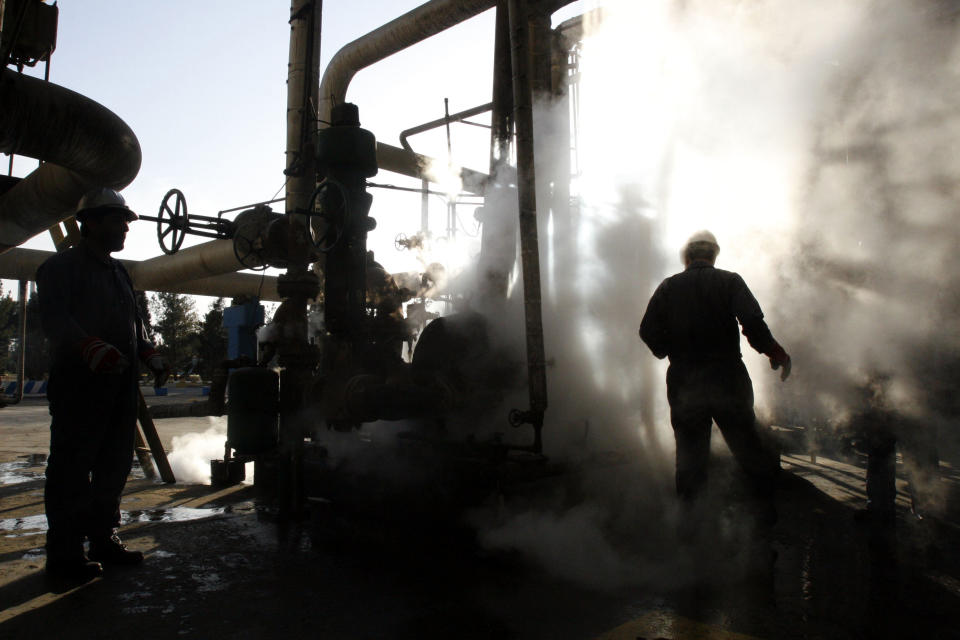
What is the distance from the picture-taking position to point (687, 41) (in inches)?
227

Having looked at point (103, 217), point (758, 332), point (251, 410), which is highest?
point (103, 217)

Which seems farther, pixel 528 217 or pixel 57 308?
pixel 528 217

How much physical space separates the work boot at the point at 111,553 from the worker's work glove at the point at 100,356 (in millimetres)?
972

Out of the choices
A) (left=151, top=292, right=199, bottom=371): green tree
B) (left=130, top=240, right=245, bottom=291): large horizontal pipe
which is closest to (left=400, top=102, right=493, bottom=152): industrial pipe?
(left=130, top=240, right=245, bottom=291): large horizontal pipe

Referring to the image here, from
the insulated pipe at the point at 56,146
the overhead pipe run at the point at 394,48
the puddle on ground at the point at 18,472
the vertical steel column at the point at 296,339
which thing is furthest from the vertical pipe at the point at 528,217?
the puddle on ground at the point at 18,472

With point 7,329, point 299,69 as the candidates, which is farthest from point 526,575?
point 7,329

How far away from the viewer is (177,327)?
40.2m

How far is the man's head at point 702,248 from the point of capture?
3.87 metres

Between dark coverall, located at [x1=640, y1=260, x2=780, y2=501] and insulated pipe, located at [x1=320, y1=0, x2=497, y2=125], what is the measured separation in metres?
5.92

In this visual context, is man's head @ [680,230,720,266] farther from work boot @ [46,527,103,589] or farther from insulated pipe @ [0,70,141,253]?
insulated pipe @ [0,70,141,253]

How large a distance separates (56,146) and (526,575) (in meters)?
5.65

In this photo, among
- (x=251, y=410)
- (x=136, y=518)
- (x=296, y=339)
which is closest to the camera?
(x=136, y=518)

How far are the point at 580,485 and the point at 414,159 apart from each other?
8.81 metres

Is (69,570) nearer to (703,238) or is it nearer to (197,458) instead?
(703,238)
